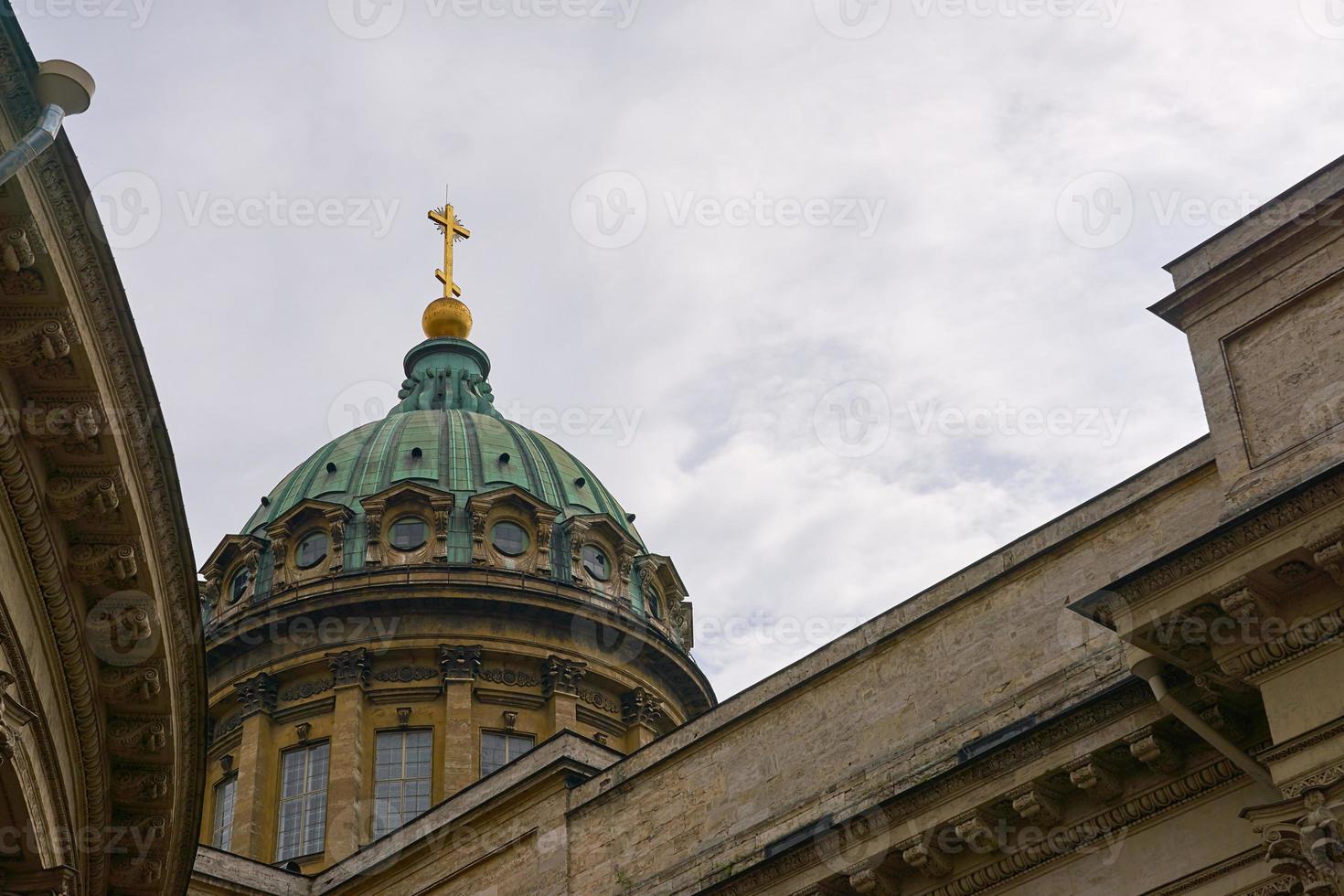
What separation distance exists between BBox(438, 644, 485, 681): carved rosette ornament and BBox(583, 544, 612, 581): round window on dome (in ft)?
14.4

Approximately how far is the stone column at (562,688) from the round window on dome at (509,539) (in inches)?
134

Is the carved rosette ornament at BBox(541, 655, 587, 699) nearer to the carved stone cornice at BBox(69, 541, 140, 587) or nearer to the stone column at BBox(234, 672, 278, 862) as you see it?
the stone column at BBox(234, 672, 278, 862)

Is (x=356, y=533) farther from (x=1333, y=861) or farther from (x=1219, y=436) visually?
(x=1333, y=861)

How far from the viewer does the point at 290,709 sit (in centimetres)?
4084

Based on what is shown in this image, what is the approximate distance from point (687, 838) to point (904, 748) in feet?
11.3

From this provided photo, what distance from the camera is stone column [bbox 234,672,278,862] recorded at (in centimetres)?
3809

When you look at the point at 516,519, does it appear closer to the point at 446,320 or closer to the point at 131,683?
the point at 446,320

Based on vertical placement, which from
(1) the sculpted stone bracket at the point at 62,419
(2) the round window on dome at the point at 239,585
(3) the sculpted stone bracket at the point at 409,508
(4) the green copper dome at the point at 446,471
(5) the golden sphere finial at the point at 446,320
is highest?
(5) the golden sphere finial at the point at 446,320

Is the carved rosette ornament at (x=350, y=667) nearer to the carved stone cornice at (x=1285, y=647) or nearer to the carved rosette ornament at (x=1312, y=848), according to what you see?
the carved stone cornice at (x=1285, y=647)

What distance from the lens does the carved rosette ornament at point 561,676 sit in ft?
134

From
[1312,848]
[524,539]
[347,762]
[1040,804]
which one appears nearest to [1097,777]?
[1040,804]

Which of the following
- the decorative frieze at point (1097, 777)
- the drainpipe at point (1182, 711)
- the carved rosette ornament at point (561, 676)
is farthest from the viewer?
the carved rosette ornament at point (561, 676)

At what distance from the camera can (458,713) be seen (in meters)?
39.8

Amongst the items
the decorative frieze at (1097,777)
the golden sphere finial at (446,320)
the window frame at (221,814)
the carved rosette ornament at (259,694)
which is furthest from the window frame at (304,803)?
the decorative frieze at (1097,777)
